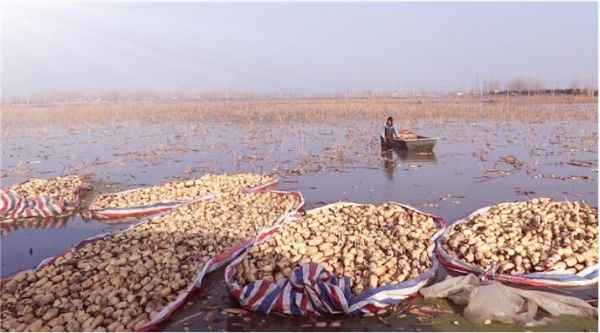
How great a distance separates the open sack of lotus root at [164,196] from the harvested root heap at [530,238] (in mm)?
3299

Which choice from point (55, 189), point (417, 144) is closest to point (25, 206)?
point (55, 189)

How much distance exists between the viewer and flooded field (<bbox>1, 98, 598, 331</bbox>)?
146 inches

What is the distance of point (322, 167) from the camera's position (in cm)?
967

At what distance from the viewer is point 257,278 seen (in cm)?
379

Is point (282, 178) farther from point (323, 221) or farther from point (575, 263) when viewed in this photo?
point (575, 263)

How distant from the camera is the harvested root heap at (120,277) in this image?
320cm

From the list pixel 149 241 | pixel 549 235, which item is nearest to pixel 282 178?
pixel 149 241

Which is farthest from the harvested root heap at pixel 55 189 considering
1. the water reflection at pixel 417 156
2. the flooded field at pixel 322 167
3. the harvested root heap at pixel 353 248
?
the water reflection at pixel 417 156

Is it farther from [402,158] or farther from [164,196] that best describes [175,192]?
[402,158]

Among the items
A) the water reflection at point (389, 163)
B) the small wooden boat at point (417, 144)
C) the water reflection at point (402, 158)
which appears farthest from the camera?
the small wooden boat at point (417, 144)

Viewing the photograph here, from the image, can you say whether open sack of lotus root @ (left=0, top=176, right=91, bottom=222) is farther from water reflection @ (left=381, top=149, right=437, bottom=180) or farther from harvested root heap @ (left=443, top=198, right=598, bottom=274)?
water reflection @ (left=381, top=149, right=437, bottom=180)

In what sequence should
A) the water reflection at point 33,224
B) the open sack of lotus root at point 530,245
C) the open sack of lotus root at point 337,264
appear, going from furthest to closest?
the water reflection at point 33,224 < the open sack of lotus root at point 530,245 < the open sack of lotus root at point 337,264

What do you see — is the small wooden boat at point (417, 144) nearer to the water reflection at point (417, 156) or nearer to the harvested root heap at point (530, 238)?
the water reflection at point (417, 156)

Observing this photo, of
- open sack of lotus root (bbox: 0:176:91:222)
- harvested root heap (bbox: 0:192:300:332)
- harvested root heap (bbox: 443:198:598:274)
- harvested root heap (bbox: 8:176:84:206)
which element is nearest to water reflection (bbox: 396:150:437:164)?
harvested root heap (bbox: 443:198:598:274)
